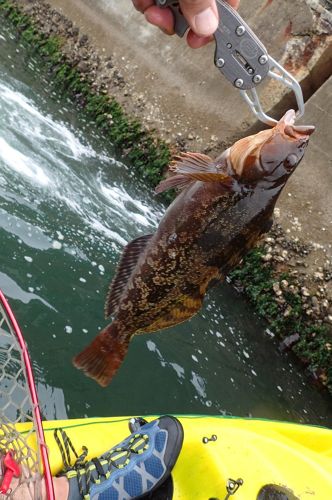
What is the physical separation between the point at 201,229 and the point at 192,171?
37 cm

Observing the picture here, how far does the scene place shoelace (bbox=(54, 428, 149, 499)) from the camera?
11.0ft

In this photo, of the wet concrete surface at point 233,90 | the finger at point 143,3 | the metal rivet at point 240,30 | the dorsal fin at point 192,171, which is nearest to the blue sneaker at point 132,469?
the dorsal fin at point 192,171

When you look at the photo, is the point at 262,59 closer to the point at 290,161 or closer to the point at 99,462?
the point at 290,161

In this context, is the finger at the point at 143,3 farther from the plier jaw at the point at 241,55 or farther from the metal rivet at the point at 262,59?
the metal rivet at the point at 262,59

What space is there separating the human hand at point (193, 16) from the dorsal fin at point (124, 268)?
3.79 feet

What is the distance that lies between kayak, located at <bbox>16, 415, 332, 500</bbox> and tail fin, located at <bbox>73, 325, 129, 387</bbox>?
488mm

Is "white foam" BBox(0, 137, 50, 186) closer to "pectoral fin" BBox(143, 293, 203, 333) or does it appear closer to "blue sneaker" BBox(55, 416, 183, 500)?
"blue sneaker" BBox(55, 416, 183, 500)

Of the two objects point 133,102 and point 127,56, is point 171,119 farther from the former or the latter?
point 127,56

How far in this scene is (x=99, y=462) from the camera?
3.46 meters

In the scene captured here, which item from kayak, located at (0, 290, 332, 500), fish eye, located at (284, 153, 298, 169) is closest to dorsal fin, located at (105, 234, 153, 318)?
kayak, located at (0, 290, 332, 500)

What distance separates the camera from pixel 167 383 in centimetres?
590

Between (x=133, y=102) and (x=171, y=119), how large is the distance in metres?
1.10

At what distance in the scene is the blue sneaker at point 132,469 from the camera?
3.29 metres

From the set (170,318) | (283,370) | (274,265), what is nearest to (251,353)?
(283,370)
